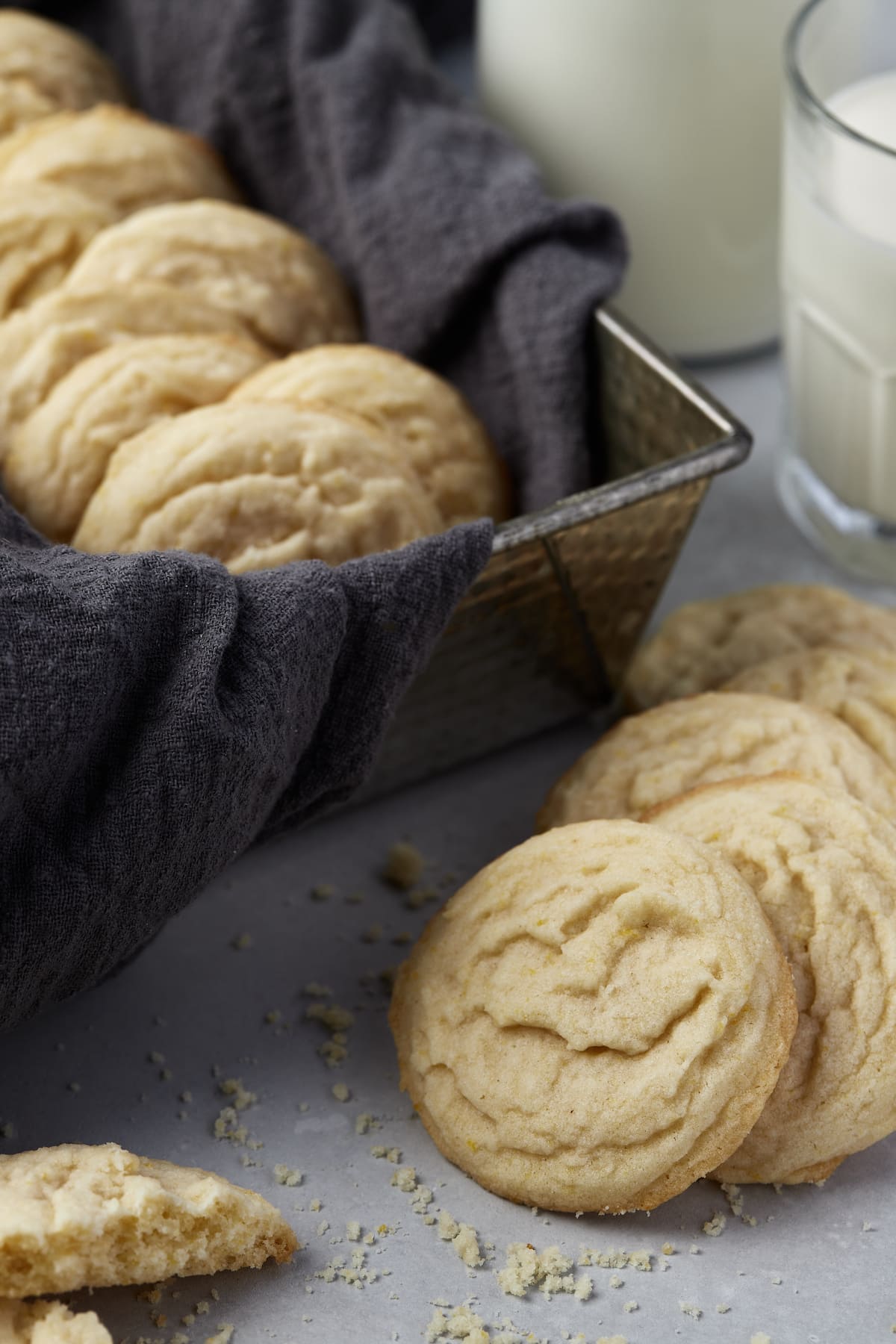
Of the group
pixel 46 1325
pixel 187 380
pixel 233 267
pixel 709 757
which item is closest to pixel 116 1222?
pixel 46 1325

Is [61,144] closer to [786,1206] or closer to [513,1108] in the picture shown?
[513,1108]

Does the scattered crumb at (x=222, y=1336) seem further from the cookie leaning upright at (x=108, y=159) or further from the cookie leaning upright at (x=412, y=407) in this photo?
the cookie leaning upright at (x=108, y=159)

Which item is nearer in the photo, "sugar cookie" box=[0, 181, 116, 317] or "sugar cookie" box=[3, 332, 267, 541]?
"sugar cookie" box=[3, 332, 267, 541]

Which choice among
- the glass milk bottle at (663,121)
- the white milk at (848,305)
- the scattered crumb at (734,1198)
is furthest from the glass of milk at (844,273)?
the scattered crumb at (734,1198)

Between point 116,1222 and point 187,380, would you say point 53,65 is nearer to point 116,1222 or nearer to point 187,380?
point 187,380

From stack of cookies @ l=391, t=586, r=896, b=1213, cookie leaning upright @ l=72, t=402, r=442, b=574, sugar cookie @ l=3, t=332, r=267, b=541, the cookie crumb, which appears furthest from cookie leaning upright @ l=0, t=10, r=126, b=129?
the cookie crumb

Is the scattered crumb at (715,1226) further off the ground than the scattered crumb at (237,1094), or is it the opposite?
the scattered crumb at (237,1094)

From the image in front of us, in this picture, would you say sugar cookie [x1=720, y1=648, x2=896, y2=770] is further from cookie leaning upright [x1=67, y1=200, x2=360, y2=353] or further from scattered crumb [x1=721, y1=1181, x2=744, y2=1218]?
cookie leaning upright [x1=67, y1=200, x2=360, y2=353]
